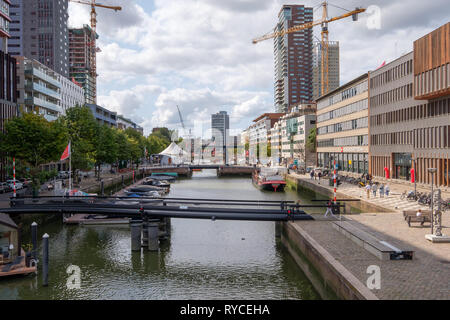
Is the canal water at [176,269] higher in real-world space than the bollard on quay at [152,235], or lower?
lower

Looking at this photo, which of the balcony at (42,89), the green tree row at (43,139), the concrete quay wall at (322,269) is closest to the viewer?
the concrete quay wall at (322,269)

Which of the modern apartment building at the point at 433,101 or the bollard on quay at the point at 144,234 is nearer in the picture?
the bollard on quay at the point at 144,234

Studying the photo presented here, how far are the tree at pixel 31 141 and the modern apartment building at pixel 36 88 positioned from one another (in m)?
30.0

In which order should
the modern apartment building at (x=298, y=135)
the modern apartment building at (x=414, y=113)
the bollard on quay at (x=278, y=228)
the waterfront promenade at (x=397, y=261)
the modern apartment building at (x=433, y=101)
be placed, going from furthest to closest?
the modern apartment building at (x=298, y=135) < the modern apartment building at (x=414, y=113) < the modern apartment building at (x=433, y=101) < the bollard on quay at (x=278, y=228) < the waterfront promenade at (x=397, y=261)

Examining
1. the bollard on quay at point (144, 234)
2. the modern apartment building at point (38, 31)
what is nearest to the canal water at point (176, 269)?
the bollard on quay at point (144, 234)

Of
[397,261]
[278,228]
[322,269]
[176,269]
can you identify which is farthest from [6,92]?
[397,261]

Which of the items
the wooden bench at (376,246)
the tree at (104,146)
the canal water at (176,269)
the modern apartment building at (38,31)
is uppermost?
the modern apartment building at (38,31)

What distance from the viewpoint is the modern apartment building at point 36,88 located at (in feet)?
294

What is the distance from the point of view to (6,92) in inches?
2702

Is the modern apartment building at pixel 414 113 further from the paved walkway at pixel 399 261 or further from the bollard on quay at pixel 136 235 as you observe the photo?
the bollard on quay at pixel 136 235

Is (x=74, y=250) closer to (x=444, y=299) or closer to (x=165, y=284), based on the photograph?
(x=165, y=284)

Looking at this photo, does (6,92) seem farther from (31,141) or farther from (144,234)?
(144,234)

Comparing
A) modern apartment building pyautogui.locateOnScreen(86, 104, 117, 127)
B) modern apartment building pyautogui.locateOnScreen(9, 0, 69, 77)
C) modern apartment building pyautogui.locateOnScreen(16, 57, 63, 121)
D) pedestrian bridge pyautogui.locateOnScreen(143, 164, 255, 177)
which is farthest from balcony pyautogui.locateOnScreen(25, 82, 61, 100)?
modern apartment building pyautogui.locateOnScreen(9, 0, 69, 77)

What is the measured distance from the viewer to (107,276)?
23953mm
